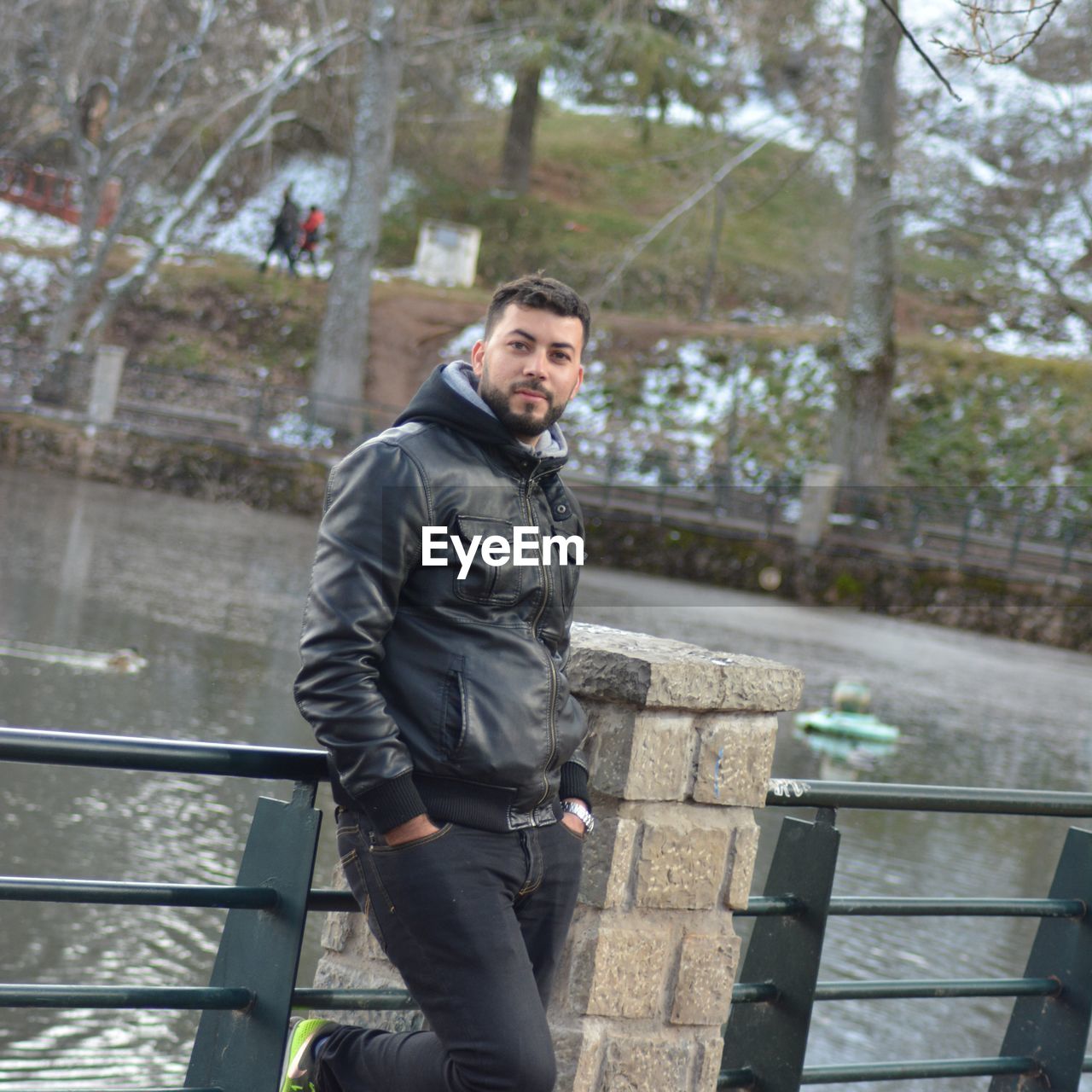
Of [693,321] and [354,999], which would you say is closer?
[354,999]

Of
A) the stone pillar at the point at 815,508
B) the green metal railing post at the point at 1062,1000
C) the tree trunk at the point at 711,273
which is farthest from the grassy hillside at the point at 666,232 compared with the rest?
the green metal railing post at the point at 1062,1000

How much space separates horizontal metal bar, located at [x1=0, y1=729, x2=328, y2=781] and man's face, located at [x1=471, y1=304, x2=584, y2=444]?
2.40 feet

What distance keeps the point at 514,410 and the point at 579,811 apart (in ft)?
2.56

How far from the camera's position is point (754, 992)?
139 inches

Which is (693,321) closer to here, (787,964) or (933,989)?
(933,989)

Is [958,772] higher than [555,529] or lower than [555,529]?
lower

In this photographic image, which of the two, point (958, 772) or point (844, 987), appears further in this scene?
point (958, 772)

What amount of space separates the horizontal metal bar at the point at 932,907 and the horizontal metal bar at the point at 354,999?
1.02 meters

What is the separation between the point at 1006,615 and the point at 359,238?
13832 millimetres

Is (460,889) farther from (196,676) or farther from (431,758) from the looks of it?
(196,676)

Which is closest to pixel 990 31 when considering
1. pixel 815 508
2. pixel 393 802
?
pixel 393 802

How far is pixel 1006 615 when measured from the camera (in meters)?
23.2

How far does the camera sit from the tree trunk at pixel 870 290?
2488 centimetres

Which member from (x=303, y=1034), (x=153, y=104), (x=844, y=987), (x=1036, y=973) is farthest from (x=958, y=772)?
(x=153, y=104)
